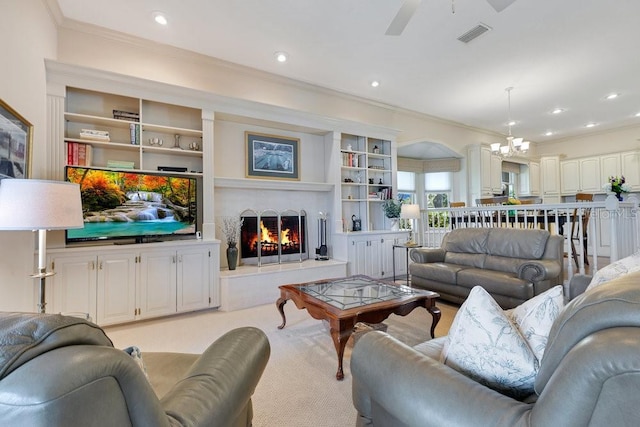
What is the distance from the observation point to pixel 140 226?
3289 mm

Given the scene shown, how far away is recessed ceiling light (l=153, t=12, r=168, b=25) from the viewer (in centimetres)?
303

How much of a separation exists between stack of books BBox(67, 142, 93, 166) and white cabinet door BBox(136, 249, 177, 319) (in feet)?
3.81

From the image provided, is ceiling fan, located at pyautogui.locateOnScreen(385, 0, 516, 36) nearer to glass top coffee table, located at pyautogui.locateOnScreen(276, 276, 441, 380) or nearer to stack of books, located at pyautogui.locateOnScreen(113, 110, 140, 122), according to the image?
glass top coffee table, located at pyautogui.locateOnScreen(276, 276, 441, 380)

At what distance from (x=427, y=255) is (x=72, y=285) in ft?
13.4

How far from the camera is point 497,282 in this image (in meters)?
3.15

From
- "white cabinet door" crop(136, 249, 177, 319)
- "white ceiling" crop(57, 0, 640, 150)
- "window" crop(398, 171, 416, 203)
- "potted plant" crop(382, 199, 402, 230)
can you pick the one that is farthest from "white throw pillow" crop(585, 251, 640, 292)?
"window" crop(398, 171, 416, 203)

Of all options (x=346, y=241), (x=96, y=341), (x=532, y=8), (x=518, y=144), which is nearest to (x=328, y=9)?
(x=532, y=8)

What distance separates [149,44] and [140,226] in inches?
87.3

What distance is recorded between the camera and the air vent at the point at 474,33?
3273 mm

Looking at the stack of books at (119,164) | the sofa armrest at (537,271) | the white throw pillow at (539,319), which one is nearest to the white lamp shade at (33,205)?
the stack of books at (119,164)

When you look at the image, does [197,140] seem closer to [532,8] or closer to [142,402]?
[142,402]

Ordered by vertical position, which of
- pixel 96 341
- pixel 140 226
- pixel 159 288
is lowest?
pixel 159 288

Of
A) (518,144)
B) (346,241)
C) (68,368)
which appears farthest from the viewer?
(518,144)

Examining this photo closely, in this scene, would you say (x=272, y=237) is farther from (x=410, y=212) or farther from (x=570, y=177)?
(x=570, y=177)
